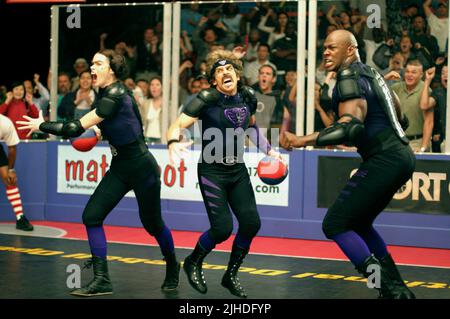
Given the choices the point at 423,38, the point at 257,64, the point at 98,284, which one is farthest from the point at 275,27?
the point at 98,284

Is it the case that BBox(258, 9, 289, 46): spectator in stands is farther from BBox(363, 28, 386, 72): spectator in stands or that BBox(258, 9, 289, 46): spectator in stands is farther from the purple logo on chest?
the purple logo on chest

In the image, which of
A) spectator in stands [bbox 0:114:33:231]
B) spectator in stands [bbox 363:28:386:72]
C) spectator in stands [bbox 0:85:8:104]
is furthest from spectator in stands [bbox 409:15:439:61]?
spectator in stands [bbox 0:85:8:104]

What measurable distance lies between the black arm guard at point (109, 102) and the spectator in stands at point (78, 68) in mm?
5675

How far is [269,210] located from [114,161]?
14.8ft

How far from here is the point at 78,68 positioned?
13.9 meters

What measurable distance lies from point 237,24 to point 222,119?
507 cm

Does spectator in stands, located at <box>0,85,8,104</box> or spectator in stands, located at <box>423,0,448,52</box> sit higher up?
spectator in stands, located at <box>423,0,448,52</box>

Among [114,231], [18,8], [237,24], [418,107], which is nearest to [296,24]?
[237,24]

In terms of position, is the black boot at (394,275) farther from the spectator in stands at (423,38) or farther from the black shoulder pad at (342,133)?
the spectator in stands at (423,38)

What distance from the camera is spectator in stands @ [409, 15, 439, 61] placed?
1188cm

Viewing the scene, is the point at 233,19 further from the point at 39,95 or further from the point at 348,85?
the point at 348,85

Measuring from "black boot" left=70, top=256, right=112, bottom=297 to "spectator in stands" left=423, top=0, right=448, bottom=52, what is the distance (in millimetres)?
5588

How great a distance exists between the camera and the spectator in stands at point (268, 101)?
12703 mm
